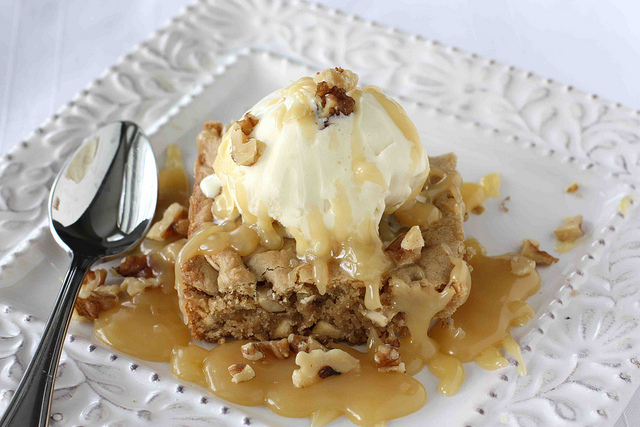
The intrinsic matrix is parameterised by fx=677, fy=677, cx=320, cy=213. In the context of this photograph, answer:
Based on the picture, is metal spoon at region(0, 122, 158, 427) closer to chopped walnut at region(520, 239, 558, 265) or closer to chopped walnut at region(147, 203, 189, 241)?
chopped walnut at region(147, 203, 189, 241)

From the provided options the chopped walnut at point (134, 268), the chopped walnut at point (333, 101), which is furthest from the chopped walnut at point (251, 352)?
the chopped walnut at point (333, 101)

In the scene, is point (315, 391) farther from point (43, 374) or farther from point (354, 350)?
point (43, 374)

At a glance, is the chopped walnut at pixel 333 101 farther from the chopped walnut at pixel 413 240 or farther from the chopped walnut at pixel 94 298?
the chopped walnut at pixel 94 298

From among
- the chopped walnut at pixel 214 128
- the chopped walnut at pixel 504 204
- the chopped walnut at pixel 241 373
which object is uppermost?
the chopped walnut at pixel 214 128

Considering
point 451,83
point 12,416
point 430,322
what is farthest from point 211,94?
point 12,416

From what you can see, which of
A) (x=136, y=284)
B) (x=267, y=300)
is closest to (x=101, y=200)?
(x=136, y=284)

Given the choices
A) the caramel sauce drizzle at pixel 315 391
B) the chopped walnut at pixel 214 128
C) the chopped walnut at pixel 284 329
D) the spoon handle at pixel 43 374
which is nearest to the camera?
the spoon handle at pixel 43 374

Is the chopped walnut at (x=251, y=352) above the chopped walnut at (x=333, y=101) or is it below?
below

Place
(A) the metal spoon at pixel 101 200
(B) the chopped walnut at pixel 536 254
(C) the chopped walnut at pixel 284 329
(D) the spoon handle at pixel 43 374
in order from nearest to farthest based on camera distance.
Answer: (D) the spoon handle at pixel 43 374 → (C) the chopped walnut at pixel 284 329 → (A) the metal spoon at pixel 101 200 → (B) the chopped walnut at pixel 536 254
